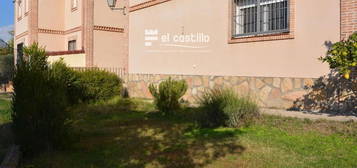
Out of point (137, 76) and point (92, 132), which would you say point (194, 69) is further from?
point (92, 132)

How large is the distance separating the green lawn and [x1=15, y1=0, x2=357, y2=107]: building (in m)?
2.07

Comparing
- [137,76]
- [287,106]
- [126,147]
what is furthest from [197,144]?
[137,76]

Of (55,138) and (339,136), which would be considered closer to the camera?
(55,138)

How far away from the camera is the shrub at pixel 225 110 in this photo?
6.43 metres

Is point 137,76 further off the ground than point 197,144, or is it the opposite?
point 137,76

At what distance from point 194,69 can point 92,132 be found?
555 centimetres

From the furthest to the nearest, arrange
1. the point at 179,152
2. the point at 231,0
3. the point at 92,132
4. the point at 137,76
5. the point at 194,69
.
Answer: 1. the point at 137,76
2. the point at 194,69
3. the point at 231,0
4. the point at 92,132
5. the point at 179,152

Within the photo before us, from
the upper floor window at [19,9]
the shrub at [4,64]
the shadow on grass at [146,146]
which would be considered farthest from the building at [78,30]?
the shadow on grass at [146,146]

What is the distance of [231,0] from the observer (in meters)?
9.98

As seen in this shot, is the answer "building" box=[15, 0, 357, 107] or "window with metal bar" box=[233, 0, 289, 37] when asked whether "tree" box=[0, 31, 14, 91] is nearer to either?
"building" box=[15, 0, 357, 107]

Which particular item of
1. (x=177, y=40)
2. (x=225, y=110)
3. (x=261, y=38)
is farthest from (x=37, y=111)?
(x=177, y=40)

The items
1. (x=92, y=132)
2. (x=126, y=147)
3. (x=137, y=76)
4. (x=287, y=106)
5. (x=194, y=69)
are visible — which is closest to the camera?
(x=126, y=147)

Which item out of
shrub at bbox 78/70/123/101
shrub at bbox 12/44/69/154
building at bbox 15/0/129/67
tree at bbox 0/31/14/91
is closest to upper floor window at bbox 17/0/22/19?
building at bbox 15/0/129/67

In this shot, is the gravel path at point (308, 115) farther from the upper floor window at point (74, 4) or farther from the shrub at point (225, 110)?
the upper floor window at point (74, 4)
